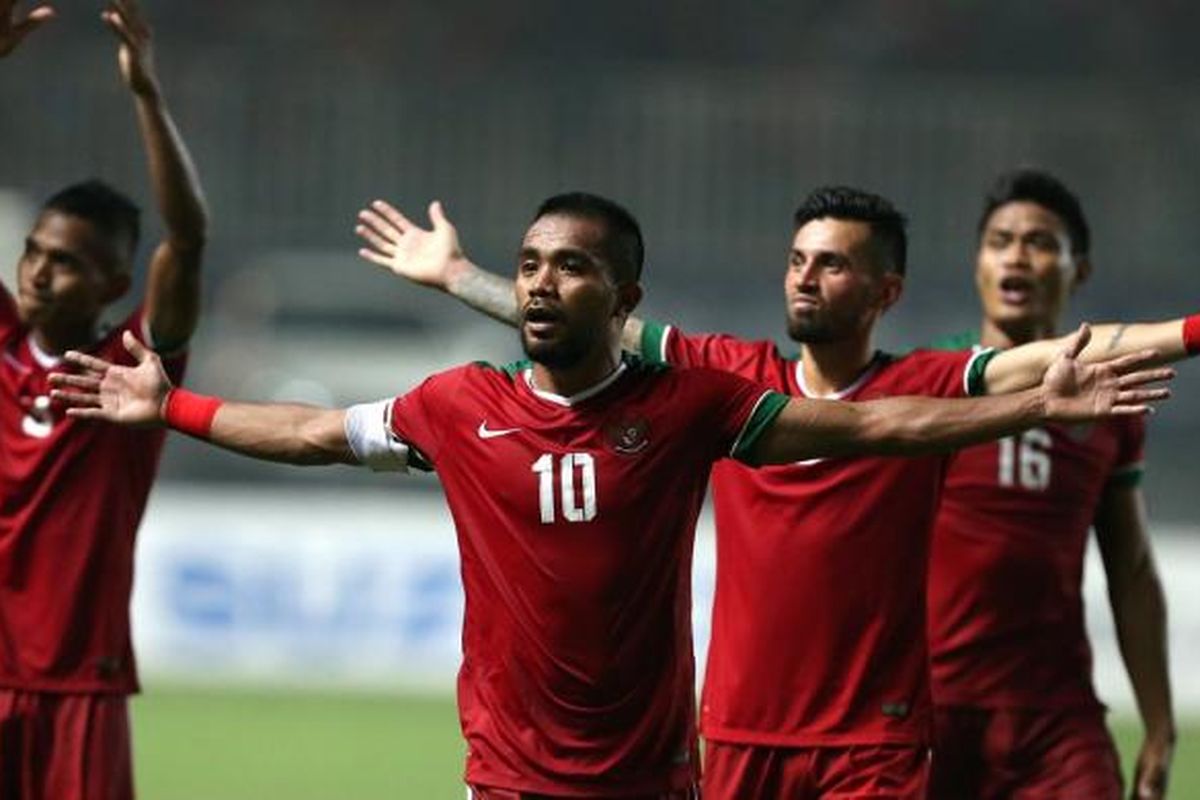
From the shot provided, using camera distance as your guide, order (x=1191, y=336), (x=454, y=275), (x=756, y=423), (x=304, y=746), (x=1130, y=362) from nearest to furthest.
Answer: (x=1130, y=362) < (x=756, y=423) < (x=1191, y=336) < (x=454, y=275) < (x=304, y=746)

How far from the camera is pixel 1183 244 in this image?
62.6ft

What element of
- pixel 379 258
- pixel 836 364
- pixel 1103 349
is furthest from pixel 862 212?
pixel 379 258

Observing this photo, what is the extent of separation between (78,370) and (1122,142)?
1330cm

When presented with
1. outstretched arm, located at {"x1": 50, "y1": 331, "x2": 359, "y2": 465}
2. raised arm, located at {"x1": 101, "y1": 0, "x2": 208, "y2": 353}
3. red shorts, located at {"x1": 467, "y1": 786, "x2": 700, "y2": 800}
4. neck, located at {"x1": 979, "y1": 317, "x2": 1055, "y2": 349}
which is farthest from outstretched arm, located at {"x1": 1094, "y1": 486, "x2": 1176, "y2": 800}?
raised arm, located at {"x1": 101, "y1": 0, "x2": 208, "y2": 353}

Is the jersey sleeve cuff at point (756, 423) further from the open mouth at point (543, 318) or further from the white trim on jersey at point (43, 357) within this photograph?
the white trim on jersey at point (43, 357)

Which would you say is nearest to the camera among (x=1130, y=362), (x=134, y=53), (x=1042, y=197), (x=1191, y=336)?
(x=1130, y=362)

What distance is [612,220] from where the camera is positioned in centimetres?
602

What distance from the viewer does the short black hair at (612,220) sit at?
600 centimetres

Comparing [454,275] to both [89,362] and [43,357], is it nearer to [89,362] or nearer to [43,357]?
[43,357]

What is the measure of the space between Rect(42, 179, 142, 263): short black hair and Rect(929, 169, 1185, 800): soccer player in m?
2.60

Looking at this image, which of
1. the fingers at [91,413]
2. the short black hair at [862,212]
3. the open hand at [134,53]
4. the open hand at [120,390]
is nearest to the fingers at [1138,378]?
the short black hair at [862,212]

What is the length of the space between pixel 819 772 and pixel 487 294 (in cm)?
170

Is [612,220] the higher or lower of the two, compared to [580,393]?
higher

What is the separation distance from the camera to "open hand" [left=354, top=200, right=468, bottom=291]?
7.26 metres
